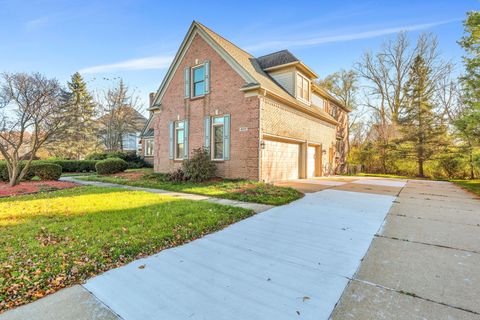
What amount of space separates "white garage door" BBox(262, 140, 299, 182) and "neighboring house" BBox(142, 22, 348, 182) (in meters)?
0.05

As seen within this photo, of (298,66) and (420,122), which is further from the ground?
(298,66)

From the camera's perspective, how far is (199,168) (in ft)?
36.1

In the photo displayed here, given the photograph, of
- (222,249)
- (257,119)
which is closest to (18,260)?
(222,249)

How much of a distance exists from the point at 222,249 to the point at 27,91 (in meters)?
12.0

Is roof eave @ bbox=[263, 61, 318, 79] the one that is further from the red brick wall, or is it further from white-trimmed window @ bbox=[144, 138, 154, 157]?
white-trimmed window @ bbox=[144, 138, 154, 157]

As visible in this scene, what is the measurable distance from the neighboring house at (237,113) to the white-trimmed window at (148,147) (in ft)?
28.6

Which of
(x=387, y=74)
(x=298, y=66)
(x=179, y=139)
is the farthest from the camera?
(x=387, y=74)

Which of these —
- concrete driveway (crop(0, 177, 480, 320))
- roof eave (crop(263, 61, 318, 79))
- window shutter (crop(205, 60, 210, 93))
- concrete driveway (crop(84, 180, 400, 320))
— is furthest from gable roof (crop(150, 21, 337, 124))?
concrete driveway (crop(0, 177, 480, 320))

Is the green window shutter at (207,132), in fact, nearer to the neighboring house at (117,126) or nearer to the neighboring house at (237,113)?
the neighboring house at (237,113)

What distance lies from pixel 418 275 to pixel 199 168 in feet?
30.4

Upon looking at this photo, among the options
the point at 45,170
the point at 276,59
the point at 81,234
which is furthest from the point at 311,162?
the point at 45,170

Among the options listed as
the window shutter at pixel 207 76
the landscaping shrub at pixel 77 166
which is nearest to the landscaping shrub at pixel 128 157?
the landscaping shrub at pixel 77 166

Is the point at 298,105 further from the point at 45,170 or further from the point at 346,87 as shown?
the point at 346,87

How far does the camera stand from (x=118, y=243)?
3.66m
